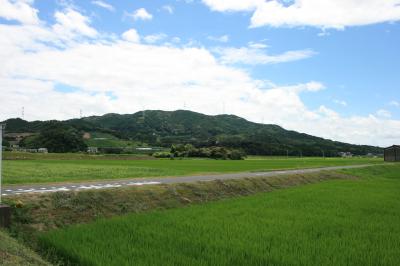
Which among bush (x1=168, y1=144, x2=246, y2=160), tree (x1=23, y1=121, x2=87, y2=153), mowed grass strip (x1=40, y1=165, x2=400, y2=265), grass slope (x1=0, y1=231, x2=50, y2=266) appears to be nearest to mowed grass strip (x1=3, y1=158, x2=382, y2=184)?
mowed grass strip (x1=40, y1=165, x2=400, y2=265)

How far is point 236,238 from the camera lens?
33.0 feet

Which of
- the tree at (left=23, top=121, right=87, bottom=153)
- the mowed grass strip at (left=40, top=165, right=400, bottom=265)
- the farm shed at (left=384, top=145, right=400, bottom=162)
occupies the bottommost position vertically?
the mowed grass strip at (left=40, top=165, right=400, bottom=265)

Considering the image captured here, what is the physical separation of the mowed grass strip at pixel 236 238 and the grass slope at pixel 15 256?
66 centimetres

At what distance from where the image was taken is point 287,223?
1224 centimetres

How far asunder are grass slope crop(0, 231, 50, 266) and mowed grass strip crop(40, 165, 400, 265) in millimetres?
663

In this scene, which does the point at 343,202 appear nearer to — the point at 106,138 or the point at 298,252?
the point at 298,252

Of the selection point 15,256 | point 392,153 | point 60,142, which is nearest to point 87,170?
point 15,256

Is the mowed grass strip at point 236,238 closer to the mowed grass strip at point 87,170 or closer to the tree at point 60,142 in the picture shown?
the mowed grass strip at point 87,170

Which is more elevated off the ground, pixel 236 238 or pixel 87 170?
pixel 87 170

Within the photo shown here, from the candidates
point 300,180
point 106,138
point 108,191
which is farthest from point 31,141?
point 108,191

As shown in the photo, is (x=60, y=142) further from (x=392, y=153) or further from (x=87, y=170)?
(x=392, y=153)

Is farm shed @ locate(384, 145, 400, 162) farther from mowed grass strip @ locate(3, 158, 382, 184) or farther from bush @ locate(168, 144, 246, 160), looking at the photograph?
mowed grass strip @ locate(3, 158, 382, 184)

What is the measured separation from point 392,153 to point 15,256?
9940cm

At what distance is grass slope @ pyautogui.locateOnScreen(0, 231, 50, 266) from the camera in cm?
766
